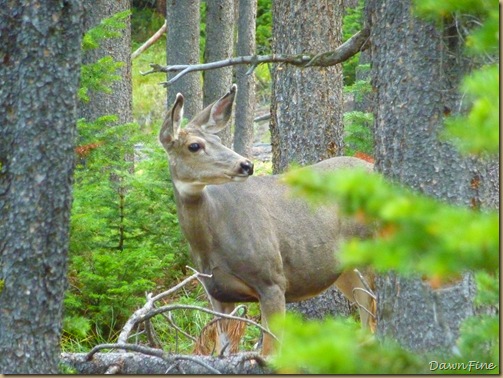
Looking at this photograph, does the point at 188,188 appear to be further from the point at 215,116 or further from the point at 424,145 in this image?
the point at 424,145

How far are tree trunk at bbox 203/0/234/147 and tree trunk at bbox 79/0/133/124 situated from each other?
202cm

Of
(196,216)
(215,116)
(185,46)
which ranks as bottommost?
(196,216)

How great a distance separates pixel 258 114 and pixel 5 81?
21.2 meters

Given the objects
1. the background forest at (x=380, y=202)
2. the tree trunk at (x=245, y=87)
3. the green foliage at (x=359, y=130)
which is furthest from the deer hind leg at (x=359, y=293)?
the tree trunk at (x=245, y=87)

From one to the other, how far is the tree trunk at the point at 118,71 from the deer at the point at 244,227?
5.21 m

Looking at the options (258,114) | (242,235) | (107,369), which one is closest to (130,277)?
(242,235)

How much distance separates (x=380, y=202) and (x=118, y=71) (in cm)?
1333

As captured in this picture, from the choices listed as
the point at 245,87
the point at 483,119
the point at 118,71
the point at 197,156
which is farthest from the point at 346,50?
the point at 245,87

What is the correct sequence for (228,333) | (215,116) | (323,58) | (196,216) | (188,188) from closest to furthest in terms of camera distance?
(323,58) → (228,333) → (196,216) → (188,188) → (215,116)

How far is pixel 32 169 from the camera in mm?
5371

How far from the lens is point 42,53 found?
5.39 m

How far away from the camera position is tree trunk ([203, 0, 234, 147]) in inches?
666

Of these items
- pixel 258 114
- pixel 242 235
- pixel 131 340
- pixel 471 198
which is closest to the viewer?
pixel 471 198

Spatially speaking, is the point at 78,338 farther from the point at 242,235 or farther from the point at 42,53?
the point at 42,53
